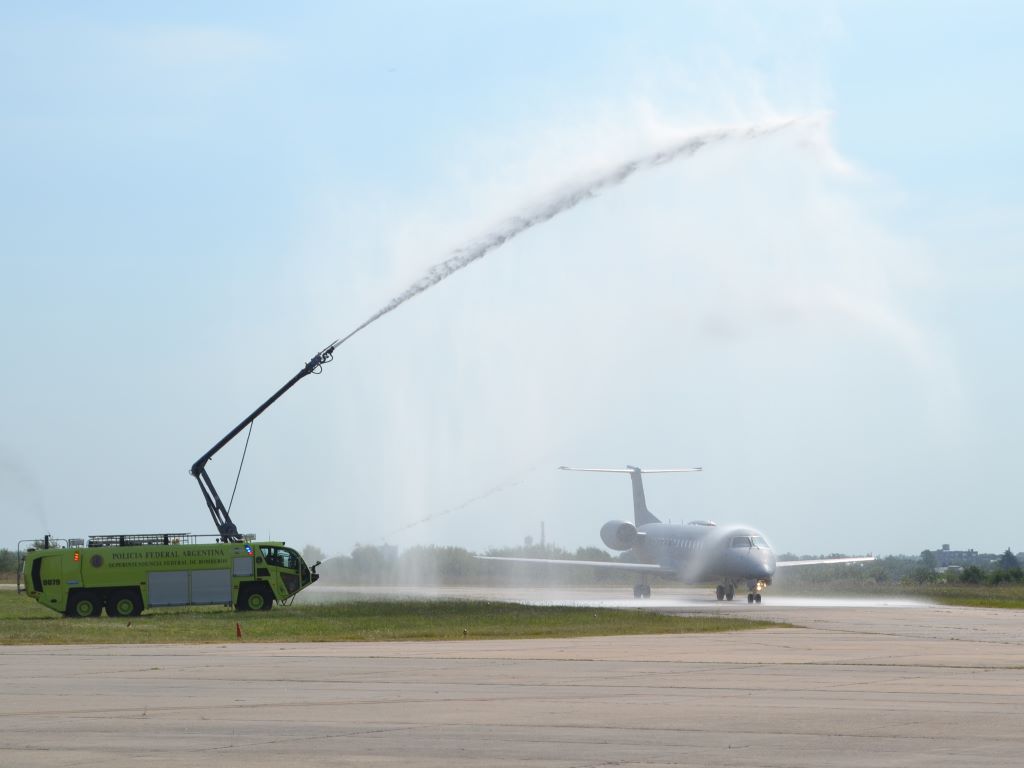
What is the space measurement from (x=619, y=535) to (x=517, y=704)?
63738mm

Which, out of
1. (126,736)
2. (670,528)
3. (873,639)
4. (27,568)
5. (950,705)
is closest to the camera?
(126,736)

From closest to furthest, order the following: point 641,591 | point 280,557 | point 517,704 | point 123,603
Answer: point 517,704
point 123,603
point 280,557
point 641,591

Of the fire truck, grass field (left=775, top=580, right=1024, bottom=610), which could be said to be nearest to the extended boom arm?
the fire truck

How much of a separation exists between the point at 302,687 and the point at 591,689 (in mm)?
4135

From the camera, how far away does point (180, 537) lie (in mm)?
49812

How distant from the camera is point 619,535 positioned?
81250 mm

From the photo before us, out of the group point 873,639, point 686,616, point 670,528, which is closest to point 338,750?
point 873,639

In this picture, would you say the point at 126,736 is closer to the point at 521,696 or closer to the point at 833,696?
the point at 521,696

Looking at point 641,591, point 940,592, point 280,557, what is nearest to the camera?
point 280,557

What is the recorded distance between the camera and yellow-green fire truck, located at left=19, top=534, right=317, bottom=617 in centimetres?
4797

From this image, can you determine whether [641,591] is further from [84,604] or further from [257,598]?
[84,604]

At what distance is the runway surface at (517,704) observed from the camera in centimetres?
1362

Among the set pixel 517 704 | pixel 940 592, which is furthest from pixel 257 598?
pixel 940 592

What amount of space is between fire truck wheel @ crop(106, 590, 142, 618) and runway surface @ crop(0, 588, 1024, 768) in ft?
59.2
